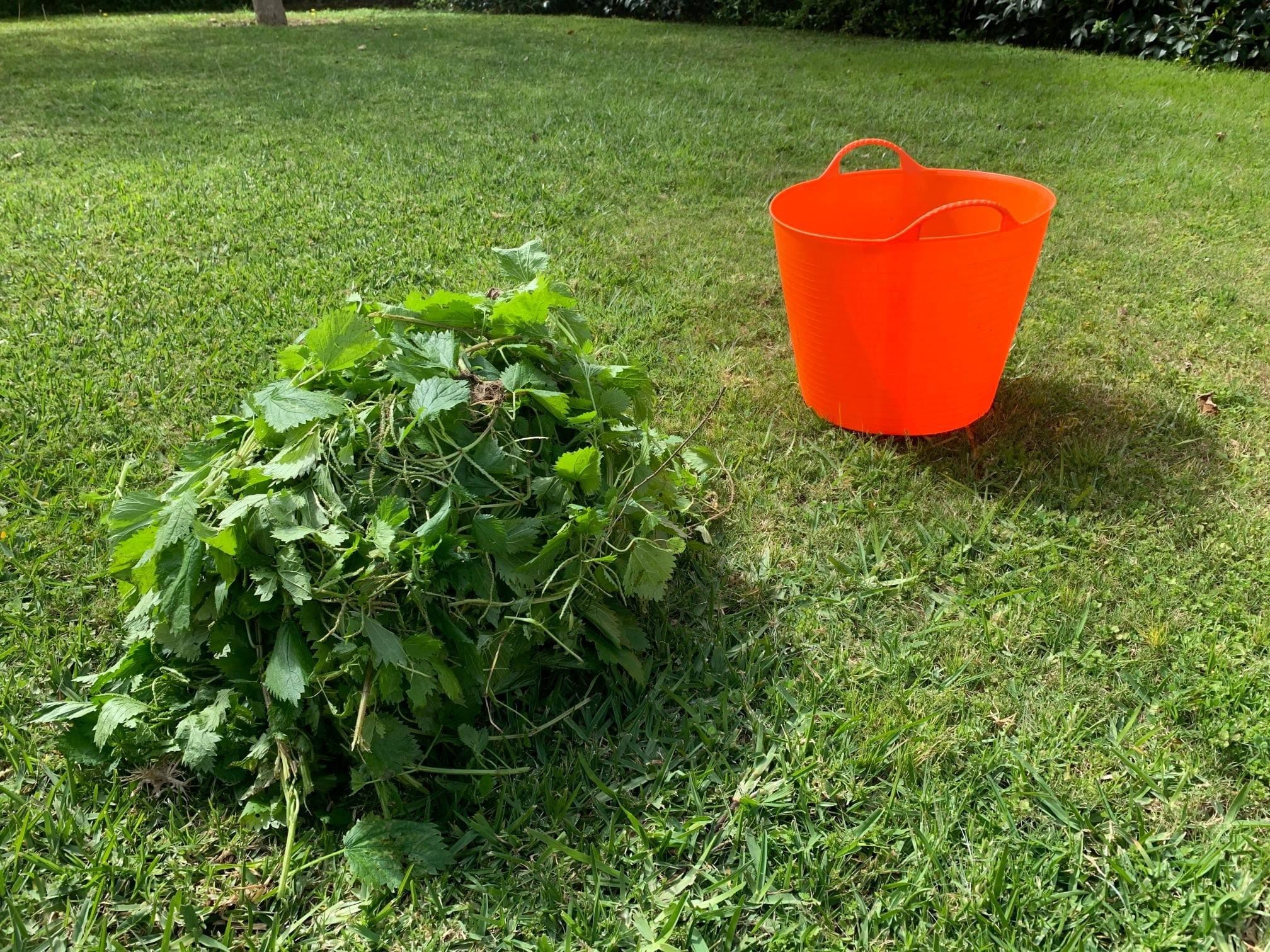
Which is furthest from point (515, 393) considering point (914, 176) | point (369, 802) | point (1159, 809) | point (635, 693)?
point (914, 176)

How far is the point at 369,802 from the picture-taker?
55.8 inches

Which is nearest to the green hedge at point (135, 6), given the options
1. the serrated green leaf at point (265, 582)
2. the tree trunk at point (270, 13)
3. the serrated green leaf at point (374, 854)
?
the tree trunk at point (270, 13)

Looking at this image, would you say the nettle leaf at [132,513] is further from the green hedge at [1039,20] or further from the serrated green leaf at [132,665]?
the green hedge at [1039,20]

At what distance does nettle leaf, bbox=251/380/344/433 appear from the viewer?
4.51 ft

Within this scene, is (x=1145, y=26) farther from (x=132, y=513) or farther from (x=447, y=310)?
(x=132, y=513)

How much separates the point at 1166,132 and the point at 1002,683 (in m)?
4.27

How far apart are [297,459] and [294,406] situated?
3.5 inches

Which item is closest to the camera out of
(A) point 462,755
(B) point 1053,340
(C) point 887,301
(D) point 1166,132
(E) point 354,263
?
(A) point 462,755

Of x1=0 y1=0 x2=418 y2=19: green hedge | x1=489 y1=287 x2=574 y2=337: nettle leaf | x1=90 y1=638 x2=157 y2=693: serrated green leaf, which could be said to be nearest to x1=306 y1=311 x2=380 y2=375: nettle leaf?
x1=489 y1=287 x2=574 y2=337: nettle leaf

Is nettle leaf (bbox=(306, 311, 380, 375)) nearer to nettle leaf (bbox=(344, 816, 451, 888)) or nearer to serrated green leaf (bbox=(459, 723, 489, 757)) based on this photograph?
serrated green leaf (bbox=(459, 723, 489, 757))

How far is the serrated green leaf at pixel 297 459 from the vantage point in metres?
1.35

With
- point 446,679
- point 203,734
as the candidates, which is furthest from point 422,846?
point 203,734

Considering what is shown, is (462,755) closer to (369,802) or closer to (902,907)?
(369,802)

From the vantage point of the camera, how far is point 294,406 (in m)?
1.39
